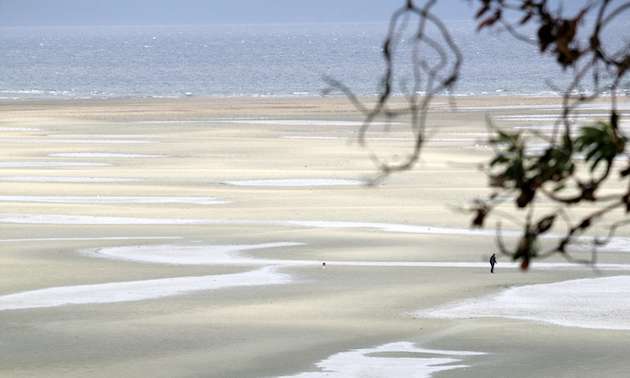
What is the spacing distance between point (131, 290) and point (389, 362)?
5.20 m

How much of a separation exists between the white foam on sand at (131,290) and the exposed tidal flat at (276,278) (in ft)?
0.10

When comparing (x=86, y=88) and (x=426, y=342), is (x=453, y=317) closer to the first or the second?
(x=426, y=342)

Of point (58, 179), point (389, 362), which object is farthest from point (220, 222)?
point (389, 362)

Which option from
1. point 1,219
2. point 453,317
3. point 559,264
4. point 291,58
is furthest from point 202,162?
point 291,58

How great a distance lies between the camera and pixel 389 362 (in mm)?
12773

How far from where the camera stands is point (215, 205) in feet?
80.8

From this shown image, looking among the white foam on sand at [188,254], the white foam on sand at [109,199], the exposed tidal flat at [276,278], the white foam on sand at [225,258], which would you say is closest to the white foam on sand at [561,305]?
the exposed tidal flat at [276,278]

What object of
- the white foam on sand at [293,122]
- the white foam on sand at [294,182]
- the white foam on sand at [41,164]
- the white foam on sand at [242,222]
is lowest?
the white foam on sand at [242,222]

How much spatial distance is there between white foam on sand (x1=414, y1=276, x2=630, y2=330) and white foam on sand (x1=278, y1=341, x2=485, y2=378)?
1.72 metres

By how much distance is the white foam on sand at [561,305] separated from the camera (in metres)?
14.6

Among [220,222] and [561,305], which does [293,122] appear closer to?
[220,222]

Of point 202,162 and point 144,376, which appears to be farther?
point 202,162

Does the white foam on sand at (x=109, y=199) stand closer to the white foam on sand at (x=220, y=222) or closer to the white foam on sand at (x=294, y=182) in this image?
the white foam on sand at (x=220, y=222)

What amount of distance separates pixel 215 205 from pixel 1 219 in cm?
468
